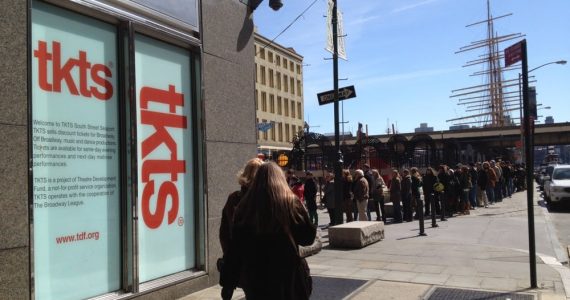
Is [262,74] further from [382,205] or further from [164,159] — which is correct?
[164,159]

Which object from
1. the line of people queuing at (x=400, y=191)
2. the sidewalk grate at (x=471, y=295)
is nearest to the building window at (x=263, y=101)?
the line of people queuing at (x=400, y=191)

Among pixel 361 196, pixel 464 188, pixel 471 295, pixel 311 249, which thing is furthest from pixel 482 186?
pixel 471 295

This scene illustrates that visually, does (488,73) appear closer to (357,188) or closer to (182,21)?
(357,188)

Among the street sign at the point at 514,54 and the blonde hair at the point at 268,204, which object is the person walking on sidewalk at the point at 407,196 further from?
the blonde hair at the point at 268,204

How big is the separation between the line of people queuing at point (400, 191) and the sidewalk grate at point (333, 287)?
5665mm

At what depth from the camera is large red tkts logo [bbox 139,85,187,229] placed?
608 cm

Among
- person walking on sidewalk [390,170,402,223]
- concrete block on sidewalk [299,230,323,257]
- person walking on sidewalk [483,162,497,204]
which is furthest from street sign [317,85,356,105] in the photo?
person walking on sidewalk [483,162,497,204]

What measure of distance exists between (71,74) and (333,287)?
14.0ft

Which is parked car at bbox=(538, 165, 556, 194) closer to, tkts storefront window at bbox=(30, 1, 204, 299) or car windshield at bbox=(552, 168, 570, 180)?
car windshield at bbox=(552, 168, 570, 180)

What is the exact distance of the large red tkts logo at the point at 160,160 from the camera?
6.08m

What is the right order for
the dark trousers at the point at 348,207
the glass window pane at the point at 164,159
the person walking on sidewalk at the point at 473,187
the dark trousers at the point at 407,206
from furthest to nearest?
the person walking on sidewalk at the point at 473,187, the dark trousers at the point at 407,206, the dark trousers at the point at 348,207, the glass window pane at the point at 164,159

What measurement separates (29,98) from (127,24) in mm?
1621

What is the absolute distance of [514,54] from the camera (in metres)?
6.86

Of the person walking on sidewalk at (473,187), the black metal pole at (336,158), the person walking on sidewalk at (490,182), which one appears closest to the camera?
the black metal pole at (336,158)
